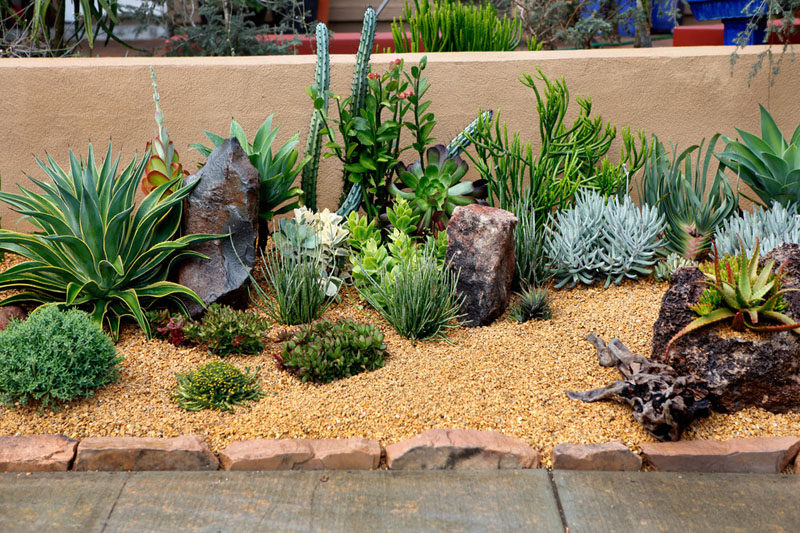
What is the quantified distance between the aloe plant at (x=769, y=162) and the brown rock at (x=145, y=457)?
150 inches

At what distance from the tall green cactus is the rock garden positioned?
0.07 ft

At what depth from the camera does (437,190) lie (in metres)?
4.88

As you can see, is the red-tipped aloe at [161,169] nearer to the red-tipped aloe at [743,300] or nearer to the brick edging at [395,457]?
the brick edging at [395,457]

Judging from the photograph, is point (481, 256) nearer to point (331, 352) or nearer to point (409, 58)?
point (331, 352)

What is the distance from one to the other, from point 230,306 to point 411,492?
1820mm

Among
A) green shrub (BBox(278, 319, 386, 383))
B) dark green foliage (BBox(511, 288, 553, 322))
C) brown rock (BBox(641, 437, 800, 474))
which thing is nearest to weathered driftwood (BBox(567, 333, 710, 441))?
brown rock (BBox(641, 437, 800, 474))

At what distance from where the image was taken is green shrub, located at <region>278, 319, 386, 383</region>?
356 cm

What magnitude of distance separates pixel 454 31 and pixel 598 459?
394cm

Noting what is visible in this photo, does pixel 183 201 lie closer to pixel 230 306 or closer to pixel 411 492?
pixel 230 306

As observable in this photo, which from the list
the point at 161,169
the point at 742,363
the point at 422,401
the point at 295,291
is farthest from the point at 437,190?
the point at 742,363

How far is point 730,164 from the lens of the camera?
5.00 m

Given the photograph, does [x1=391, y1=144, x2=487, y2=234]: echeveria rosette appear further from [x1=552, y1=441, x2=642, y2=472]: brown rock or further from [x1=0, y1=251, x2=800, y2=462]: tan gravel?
[x1=552, y1=441, x2=642, y2=472]: brown rock

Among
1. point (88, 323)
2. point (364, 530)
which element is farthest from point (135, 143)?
point (364, 530)

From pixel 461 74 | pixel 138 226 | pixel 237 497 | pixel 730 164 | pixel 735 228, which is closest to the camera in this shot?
pixel 237 497
